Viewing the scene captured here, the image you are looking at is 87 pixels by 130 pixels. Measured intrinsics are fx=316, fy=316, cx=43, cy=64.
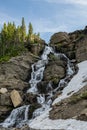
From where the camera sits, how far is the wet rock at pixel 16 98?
5665cm

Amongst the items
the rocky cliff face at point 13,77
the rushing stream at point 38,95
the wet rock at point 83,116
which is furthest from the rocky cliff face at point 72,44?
the wet rock at point 83,116

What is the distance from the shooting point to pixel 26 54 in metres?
77.3

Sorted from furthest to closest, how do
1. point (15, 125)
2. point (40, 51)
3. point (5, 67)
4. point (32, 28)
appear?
point (32, 28) → point (40, 51) → point (5, 67) → point (15, 125)

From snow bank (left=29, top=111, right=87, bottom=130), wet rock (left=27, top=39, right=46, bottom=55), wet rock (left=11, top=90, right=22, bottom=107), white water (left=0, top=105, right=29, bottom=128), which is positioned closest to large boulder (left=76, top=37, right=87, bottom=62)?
wet rock (left=27, top=39, right=46, bottom=55)

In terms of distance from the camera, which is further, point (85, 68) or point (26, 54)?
point (26, 54)

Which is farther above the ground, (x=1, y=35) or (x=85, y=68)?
(x=1, y=35)

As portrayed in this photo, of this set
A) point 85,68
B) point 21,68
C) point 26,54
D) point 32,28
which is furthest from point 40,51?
point 32,28

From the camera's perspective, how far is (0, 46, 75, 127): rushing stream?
168ft

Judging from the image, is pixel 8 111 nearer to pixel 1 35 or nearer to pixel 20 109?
pixel 20 109

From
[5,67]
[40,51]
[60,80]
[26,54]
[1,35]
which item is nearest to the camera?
[60,80]

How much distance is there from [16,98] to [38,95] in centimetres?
417

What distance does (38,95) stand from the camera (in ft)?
185

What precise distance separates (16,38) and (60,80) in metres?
64.5

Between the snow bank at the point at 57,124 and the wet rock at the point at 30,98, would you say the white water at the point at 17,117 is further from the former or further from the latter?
the snow bank at the point at 57,124
